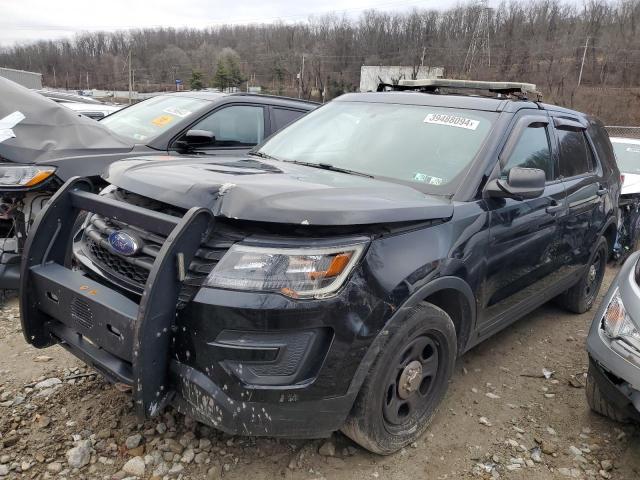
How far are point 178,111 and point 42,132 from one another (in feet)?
4.68

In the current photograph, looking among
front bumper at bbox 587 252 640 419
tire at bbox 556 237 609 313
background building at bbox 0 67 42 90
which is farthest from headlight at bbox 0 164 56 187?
background building at bbox 0 67 42 90

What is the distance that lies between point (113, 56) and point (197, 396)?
385 ft

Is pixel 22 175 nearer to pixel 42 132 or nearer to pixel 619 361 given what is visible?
pixel 42 132

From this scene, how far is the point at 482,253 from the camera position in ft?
9.39

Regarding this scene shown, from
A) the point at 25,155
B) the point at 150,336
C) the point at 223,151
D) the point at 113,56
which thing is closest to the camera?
the point at 150,336

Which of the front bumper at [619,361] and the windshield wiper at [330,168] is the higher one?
the windshield wiper at [330,168]

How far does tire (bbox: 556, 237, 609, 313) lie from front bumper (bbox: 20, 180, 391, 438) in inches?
126

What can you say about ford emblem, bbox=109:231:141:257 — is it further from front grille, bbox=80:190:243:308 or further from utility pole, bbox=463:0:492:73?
utility pole, bbox=463:0:492:73

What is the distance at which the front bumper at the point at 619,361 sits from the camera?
2.47 metres

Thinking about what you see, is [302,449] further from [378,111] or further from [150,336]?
[378,111]

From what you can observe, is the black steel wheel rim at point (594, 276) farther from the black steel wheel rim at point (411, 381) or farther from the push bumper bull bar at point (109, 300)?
the push bumper bull bar at point (109, 300)

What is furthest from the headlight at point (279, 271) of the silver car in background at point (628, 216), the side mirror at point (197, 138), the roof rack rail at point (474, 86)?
the silver car in background at point (628, 216)

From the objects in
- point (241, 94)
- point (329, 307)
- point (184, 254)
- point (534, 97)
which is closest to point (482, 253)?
point (329, 307)

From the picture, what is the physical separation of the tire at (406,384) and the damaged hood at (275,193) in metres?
0.53
